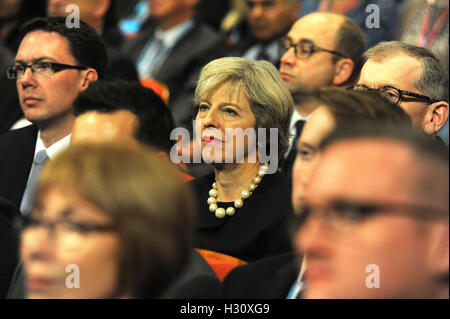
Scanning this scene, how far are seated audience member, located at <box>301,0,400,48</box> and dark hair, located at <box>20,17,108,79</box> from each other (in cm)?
197

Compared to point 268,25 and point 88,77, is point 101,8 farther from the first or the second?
point 88,77

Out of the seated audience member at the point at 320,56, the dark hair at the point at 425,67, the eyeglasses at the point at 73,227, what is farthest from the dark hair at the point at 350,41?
the eyeglasses at the point at 73,227

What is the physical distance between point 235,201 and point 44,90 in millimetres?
1197

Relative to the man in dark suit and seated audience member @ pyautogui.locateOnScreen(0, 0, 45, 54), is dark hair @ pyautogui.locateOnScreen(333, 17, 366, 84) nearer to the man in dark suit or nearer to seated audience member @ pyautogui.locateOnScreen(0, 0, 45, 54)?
the man in dark suit

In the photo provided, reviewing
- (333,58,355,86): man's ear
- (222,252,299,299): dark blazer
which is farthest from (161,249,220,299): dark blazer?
(333,58,355,86): man's ear

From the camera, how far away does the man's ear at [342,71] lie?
452 centimetres

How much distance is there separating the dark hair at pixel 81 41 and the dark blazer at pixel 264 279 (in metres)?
1.90

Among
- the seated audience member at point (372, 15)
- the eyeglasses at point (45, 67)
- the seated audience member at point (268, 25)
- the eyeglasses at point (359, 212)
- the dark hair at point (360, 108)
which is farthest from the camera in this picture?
the seated audience member at point (268, 25)

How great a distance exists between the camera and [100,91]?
354 centimetres

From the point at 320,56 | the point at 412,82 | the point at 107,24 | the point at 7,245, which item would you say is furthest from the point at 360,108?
the point at 107,24

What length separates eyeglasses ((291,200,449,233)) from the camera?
1737 millimetres

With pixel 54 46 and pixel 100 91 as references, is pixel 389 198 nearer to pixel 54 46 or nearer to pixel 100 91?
pixel 100 91

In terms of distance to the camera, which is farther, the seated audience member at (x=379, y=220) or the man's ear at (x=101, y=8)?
the man's ear at (x=101, y=8)

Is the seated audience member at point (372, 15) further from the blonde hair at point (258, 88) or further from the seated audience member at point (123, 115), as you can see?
the seated audience member at point (123, 115)
